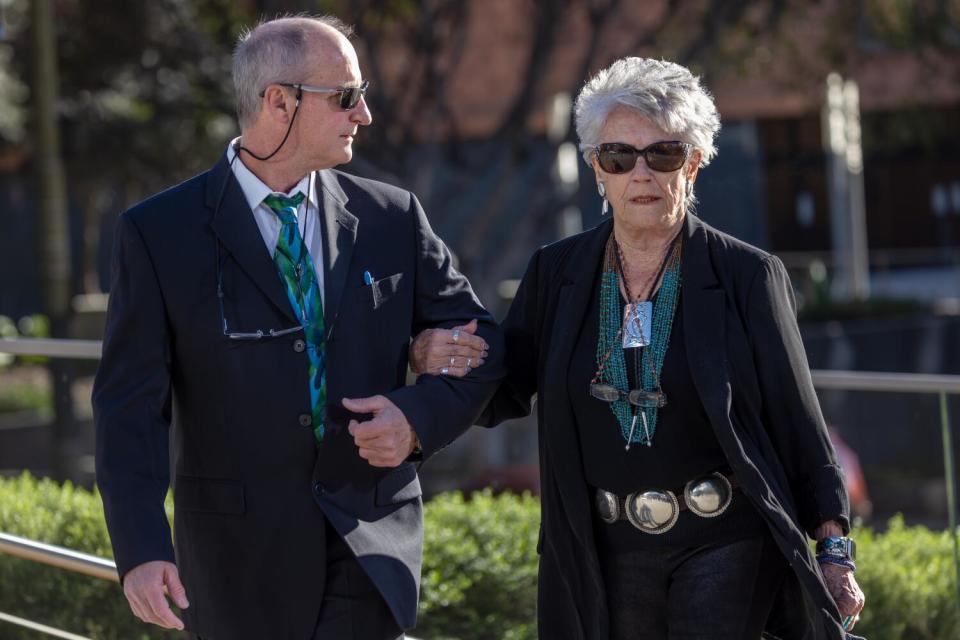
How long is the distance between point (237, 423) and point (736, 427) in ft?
3.35

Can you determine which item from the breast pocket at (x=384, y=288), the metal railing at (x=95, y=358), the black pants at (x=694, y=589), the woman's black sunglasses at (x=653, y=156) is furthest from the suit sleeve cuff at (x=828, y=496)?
the metal railing at (x=95, y=358)

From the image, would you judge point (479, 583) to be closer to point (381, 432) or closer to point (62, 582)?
point (62, 582)

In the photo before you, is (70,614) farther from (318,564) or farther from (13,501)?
(318,564)

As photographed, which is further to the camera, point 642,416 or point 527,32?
point 527,32

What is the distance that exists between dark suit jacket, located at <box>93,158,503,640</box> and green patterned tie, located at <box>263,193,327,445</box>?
3 centimetres

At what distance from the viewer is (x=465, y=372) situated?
320 cm

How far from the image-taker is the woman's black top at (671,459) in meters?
3.04

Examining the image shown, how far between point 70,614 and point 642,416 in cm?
258

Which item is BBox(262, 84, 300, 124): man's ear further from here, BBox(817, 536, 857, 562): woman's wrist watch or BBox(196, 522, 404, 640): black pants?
BBox(817, 536, 857, 562): woman's wrist watch

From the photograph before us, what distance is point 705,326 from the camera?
3084mm

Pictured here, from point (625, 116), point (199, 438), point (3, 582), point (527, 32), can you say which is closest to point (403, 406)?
point (199, 438)

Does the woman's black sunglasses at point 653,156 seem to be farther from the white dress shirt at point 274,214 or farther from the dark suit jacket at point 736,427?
the white dress shirt at point 274,214

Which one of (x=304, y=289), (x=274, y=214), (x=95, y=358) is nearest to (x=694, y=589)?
(x=304, y=289)

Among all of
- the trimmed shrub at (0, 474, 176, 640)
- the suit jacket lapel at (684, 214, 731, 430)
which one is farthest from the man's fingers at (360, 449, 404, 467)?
the trimmed shrub at (0, 474, 176, 640)
